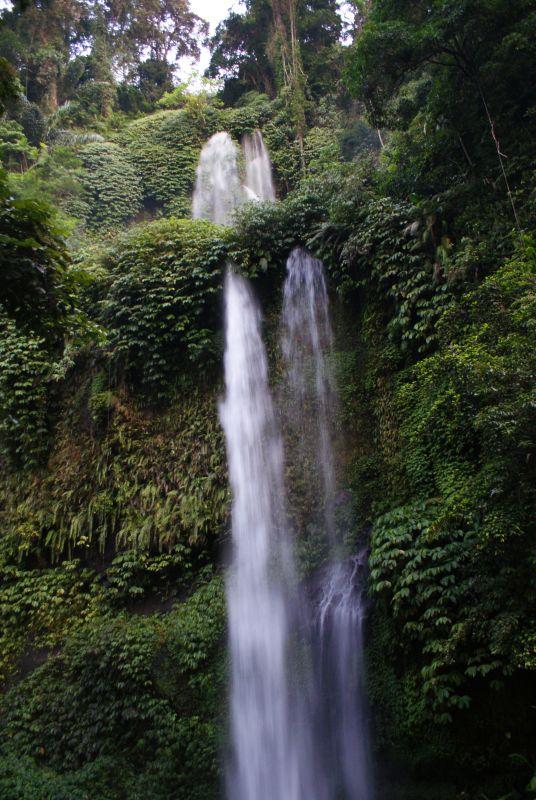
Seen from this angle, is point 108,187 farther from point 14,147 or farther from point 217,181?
point 217,181

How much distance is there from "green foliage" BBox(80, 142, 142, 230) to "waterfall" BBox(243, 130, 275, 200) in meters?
4.04

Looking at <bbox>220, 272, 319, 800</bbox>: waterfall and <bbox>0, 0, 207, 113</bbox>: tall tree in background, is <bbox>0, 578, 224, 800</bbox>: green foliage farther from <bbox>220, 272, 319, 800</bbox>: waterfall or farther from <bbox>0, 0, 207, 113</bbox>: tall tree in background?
<bbox>0, 0, 207, 113</bbox>: tall tree in background

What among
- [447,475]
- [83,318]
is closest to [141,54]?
[83,318]

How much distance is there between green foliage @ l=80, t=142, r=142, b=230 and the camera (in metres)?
17.4

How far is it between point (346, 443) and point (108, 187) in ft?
47.1

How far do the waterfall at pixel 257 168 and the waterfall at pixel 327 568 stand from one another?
8.38 meters

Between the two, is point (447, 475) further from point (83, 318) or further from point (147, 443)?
point (147, 443)

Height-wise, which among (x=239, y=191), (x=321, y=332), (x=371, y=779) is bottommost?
(x=371, y=779)

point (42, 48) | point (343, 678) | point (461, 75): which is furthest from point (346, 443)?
point (42, 48)

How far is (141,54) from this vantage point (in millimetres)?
24312

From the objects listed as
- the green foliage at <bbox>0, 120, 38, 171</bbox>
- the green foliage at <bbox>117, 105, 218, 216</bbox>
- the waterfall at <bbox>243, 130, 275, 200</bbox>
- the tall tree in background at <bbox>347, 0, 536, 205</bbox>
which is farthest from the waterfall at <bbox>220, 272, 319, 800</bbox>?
the green foliage at <bbox>0, 120, 38, 171</bbox>

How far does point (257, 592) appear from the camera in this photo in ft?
24.2

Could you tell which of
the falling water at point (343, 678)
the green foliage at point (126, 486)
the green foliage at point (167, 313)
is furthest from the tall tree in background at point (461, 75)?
the green foliage at point (126, 486)

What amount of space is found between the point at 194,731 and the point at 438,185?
9033 millimetres
